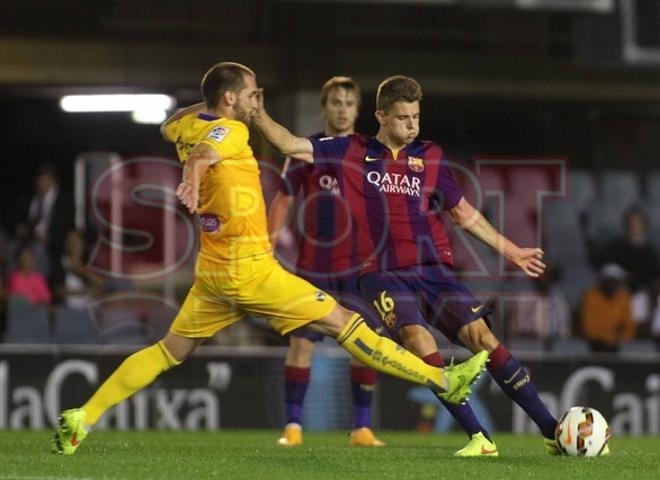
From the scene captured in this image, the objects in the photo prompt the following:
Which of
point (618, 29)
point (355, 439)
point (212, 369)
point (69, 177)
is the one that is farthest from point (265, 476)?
point (69, 177)

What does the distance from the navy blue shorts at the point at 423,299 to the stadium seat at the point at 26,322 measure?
5.76 meters

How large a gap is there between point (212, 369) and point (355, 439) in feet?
11.5

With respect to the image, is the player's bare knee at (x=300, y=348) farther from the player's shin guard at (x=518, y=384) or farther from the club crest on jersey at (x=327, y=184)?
the player's shin guard at (x=518, y=384)

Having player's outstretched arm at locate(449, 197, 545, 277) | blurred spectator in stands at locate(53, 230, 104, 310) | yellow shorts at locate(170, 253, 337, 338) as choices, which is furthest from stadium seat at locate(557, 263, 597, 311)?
yellow shorts at locate(170, 253, 337, 338)

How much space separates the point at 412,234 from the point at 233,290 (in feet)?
3.70

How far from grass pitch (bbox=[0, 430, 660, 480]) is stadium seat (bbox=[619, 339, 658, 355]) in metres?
4.91

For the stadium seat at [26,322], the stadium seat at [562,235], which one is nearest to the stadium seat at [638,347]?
the stadium seat at [562,235]

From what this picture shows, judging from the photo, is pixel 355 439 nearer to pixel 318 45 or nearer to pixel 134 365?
pixel 134 365

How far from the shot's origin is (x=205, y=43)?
1497 centimetres

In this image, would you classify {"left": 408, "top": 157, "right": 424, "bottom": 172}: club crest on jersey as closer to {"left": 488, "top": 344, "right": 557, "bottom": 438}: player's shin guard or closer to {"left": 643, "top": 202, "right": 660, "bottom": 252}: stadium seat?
{"left": 488, "top": 344, "right": 557, "bottom": 438}: player's shin guard

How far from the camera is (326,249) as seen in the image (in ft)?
31.3

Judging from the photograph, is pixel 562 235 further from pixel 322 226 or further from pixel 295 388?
pixel 295 388

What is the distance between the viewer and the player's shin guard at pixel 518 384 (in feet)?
25.9

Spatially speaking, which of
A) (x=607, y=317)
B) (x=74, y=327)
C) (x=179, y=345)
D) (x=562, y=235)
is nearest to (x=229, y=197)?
(x=179, y=345)
